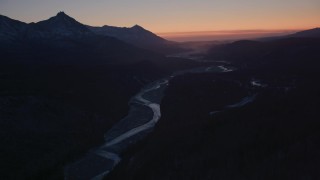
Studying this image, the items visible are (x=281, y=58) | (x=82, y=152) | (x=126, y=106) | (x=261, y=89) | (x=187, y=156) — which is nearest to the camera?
(x=187, y=156)

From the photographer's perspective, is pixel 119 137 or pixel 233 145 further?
pixel 119 137

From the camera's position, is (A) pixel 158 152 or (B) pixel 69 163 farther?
(B) pixel 69 163

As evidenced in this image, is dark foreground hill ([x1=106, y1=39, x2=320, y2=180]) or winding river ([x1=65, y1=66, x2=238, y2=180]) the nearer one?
dark foreground hill ([x1=106, y1=39, x2=320, y2=180])

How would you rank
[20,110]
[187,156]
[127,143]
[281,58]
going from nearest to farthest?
[187,156] → [127,143] → [20,110] → [281,58]

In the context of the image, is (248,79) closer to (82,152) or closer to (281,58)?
(281,58)

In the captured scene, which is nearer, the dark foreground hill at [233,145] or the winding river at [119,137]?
the dark foreground hill at [233,145]

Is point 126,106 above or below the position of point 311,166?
below

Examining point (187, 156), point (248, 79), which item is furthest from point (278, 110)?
point (248, 79)

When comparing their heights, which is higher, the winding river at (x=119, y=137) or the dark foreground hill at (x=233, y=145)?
the dark foreground hill at (x=233, y=145)

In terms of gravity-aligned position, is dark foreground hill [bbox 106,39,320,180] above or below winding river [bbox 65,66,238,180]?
above

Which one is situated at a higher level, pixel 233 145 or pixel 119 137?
pixel 233 145

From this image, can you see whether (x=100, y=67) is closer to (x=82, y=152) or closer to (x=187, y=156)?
(x=82, y=152)
